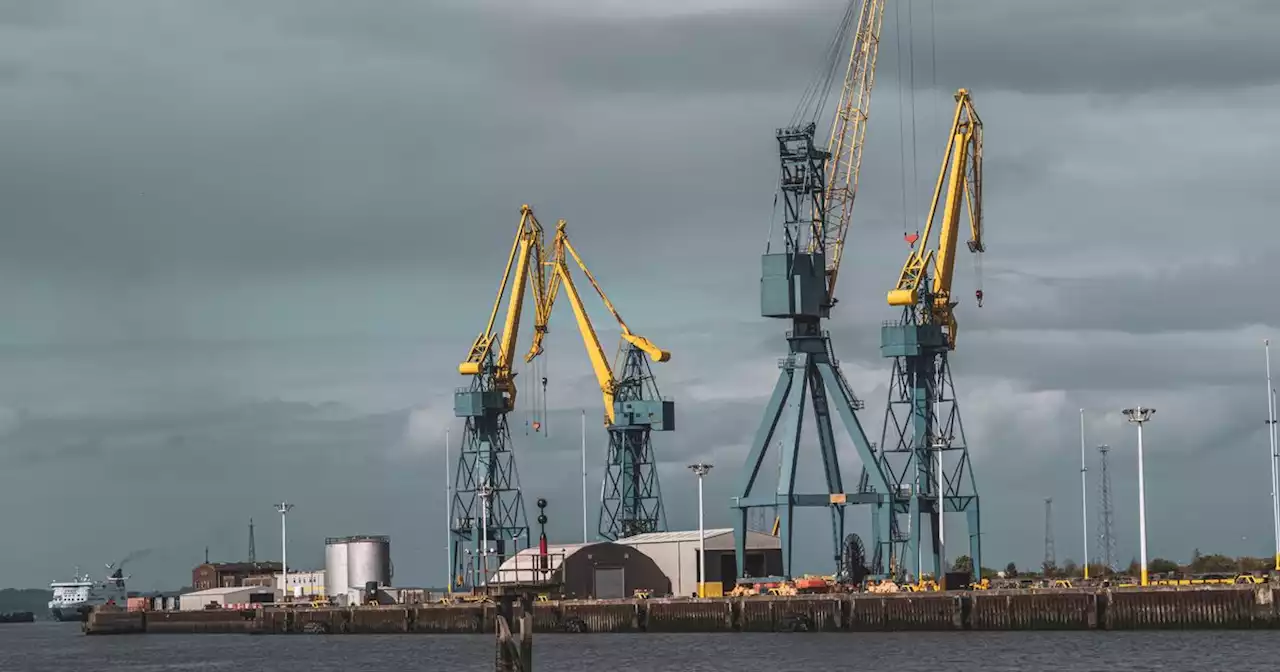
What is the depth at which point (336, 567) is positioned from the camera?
184250 millimetres

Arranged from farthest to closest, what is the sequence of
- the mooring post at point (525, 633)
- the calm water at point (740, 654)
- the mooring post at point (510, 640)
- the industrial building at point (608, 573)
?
the industrial building at point (608, 573)
the calm water at point (740, 654)
the mooring post at point (525, 633)
the mooring post at point (510, 640)

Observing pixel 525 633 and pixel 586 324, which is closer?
pixel 525 633

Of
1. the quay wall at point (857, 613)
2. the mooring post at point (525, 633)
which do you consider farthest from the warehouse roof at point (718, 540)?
the mooring post at point (525, 633)

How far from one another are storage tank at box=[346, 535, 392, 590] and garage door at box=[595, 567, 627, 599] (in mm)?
34575

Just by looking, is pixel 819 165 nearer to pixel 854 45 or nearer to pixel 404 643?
pixel 854 45

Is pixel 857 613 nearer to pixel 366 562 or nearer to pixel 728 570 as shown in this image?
pixel 728 570

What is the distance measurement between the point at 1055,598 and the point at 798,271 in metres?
43.0

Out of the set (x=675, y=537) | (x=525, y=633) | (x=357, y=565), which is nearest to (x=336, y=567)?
(x=357, y=565)

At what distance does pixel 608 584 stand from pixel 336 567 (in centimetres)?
3969

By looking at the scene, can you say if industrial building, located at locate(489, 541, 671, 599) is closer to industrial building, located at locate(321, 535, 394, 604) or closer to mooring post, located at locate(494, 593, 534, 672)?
industrial building, located at locate(321, 535, 394, 604)

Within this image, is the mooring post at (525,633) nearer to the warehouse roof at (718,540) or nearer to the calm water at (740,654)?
the calm water at (740,654)

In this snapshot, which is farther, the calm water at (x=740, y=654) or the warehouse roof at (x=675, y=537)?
the warehouse roof at (x=675, y=537)

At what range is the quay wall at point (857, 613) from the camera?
106125mm

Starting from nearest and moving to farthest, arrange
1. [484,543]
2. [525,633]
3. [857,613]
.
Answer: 1. [525,633]
2. [484,543]
3. [857,613]
